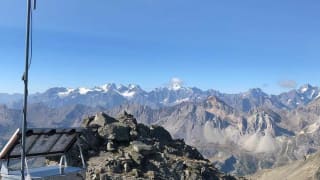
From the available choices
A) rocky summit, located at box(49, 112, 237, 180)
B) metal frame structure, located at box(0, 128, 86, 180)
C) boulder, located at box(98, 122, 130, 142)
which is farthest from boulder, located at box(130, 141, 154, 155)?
metal frame structure, located at box(0, 128, 86, 180)

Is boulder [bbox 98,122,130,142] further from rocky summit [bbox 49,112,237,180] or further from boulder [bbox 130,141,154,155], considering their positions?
boulder [bbox 130,141,154,155]

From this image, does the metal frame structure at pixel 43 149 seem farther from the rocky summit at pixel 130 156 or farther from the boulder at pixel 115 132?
the boulder at pixel 115 132

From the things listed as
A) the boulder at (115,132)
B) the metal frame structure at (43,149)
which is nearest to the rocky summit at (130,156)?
the boulder at (115,132)

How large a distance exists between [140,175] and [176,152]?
2256cm

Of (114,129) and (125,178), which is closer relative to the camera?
(125,178)

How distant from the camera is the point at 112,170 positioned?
85.7m

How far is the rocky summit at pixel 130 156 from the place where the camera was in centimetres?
8619

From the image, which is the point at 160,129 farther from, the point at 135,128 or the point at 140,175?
the point at 140,175

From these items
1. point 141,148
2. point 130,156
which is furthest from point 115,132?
point 130,156

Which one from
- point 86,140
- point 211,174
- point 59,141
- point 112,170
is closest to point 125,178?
point 112,170

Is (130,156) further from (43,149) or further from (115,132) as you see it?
(43,149)

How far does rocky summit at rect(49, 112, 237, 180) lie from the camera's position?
3393 inches

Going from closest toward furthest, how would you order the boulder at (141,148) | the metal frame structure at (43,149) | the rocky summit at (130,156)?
the metal frame structure at (43,149) → the rocky summit at (130,156) → the boulder at (141,148)

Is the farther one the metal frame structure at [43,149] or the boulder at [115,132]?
the boulder at [115,132]
